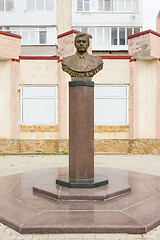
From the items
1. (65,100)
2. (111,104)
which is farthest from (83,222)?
(111,104)

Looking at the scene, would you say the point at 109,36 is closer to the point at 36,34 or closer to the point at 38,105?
the point at 36,34

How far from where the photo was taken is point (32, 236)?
3955 millimetres

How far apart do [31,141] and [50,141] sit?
1.02m

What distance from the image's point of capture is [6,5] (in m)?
20.4

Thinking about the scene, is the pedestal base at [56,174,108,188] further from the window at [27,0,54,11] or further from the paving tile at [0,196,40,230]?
the window at [27,0,54,11]

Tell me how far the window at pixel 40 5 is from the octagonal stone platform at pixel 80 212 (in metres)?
18.0

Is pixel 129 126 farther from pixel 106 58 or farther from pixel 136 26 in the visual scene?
pixel 136 26

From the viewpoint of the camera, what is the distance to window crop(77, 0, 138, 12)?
21.0 meters

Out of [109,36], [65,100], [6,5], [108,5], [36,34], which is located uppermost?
[108,5]

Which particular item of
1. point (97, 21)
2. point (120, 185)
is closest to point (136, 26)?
point (97, 21)

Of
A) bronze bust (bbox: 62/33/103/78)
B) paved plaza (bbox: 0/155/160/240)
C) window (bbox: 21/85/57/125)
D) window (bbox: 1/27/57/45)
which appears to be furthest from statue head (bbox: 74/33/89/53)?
window (bbox: 1/27/57/45)

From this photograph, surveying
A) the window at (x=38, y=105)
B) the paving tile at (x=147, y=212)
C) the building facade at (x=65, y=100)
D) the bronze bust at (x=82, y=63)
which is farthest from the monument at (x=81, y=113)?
the window at (x=38, y=105)

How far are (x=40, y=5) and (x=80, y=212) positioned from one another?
1973 cm

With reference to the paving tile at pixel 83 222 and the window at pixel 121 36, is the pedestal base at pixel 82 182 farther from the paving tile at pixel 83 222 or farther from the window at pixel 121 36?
the window at pixel 121 36
